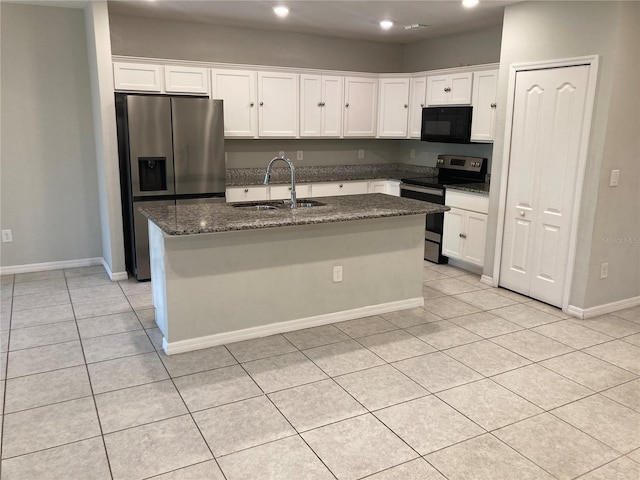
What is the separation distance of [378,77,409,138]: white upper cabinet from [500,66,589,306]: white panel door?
1.84m

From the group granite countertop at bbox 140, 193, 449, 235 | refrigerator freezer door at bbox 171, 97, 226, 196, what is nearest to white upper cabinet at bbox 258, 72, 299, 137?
refrigerator freezer door at bbox 171, 97, 226, 196

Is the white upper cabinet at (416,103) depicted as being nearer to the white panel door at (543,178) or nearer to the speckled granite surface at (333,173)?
the speckled granite surface at (333,173)

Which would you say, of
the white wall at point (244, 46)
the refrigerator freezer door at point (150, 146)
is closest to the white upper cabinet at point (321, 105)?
the white wall at point (244, 46)

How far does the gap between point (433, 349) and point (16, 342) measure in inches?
109

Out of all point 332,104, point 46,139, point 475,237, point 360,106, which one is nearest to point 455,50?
point 360,106

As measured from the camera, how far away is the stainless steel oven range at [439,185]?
5.26m

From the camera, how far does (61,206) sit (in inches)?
192

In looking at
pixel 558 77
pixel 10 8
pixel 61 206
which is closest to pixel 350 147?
pixel 558 77

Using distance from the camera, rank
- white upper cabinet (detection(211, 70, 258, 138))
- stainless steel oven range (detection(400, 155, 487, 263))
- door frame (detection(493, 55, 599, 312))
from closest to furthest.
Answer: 1. door frame (detection(493, 55, 599, 312))
2. white upper cabinet (detection(211, 70, 258, 138))
3. stainless steel oven range (detection(400, 155, 487, 263))

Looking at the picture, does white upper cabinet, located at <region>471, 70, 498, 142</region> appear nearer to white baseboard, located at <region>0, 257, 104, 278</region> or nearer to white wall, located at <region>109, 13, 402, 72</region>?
white wall, located at <region>109, 13, 402, 72</region>

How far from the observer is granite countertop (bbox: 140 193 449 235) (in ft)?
9.59

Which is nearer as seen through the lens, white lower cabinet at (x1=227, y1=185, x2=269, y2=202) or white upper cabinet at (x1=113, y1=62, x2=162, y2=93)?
white upper cabinet at (x1=113, y1=62, x2=162, y2=93)

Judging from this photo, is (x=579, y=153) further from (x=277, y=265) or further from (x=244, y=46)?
(x=244, y=46)

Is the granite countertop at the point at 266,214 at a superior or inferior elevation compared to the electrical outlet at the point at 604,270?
superior
